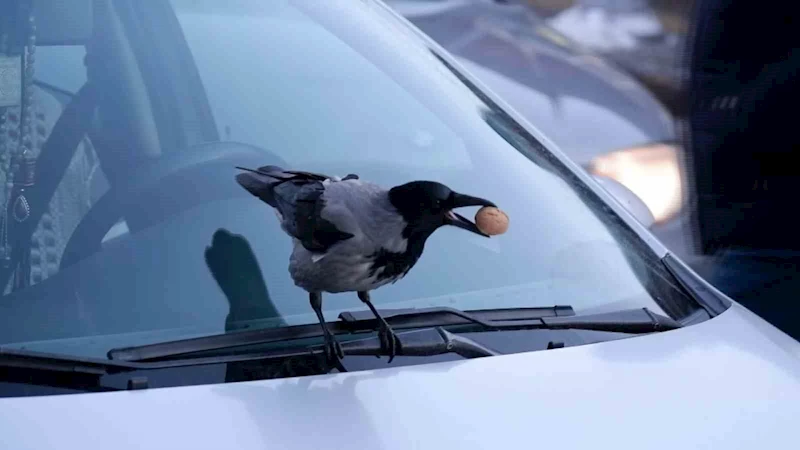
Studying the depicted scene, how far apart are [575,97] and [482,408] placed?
4.48 meters

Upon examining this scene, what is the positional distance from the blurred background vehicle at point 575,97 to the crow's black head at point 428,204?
3.44m

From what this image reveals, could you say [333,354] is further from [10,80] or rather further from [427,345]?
[10,80]

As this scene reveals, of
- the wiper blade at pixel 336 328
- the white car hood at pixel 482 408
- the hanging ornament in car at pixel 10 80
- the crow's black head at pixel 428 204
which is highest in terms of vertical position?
the hanging ornament in car at pixel 10 80

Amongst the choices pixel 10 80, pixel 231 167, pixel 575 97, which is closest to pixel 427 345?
pixel 231 167

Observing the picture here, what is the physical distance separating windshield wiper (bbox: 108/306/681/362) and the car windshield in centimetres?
5

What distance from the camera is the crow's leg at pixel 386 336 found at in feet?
6.36

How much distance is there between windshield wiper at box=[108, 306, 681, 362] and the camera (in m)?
1.89

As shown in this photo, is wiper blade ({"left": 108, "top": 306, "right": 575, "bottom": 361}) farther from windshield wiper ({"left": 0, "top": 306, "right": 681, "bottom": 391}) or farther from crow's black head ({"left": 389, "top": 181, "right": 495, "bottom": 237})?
crow's black head ({"left": 389, "top": 181, "right": 495, "bottom": 237})

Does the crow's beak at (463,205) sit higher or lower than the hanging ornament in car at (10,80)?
lower

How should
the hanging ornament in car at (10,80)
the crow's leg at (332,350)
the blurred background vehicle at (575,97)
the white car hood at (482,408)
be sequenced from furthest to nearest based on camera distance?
the blurred background vehicle at (575,97)
the hanging ornament in car at (10,80)
the crow's leg at (332,350)
the white car hood at (482,408)

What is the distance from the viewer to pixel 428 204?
5.93ft

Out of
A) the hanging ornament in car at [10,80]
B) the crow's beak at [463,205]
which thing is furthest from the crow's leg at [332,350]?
the hanging ornament in car at [10,80]

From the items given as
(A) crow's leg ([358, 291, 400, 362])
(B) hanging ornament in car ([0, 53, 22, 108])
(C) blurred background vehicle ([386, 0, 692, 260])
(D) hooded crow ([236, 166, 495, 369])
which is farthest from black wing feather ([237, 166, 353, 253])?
(C) blurred background vehicle ([386, 0, 692, 260])

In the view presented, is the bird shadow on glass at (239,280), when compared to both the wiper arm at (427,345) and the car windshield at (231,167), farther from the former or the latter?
the wiper arm at (427,345)
